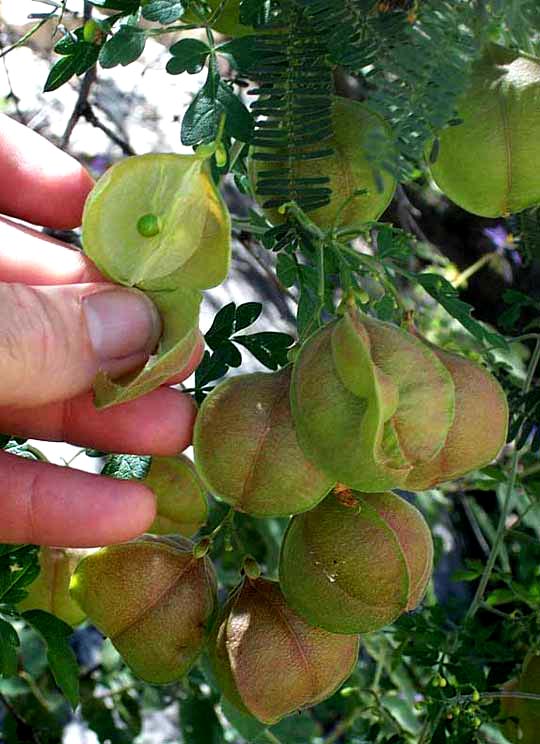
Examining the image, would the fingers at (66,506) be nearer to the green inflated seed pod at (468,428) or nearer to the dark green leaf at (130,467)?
the dark green leaf at (130,467)

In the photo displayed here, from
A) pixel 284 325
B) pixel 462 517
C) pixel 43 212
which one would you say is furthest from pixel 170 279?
pixel 462 517

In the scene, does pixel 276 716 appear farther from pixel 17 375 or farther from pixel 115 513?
pixel 17 375

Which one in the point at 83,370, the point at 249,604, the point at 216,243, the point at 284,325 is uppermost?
the point at 216,243

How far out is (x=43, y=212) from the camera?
1.61 meters

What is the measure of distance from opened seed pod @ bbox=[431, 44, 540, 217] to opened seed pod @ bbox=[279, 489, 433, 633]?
436 millimetres

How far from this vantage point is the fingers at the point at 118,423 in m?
1.39

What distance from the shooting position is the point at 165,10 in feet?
4.04

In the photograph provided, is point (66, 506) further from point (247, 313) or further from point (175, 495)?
point (247, 313)

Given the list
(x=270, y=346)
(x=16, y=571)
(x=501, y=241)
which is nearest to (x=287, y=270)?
(x=270, y=346)

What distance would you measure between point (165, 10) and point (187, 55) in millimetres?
66

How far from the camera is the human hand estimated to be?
122cm

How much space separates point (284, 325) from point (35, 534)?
1252 millimetres

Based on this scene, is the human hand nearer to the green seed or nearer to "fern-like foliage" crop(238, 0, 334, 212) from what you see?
the green seed

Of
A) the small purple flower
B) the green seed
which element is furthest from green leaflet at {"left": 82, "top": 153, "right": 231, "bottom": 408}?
the small purple flower
